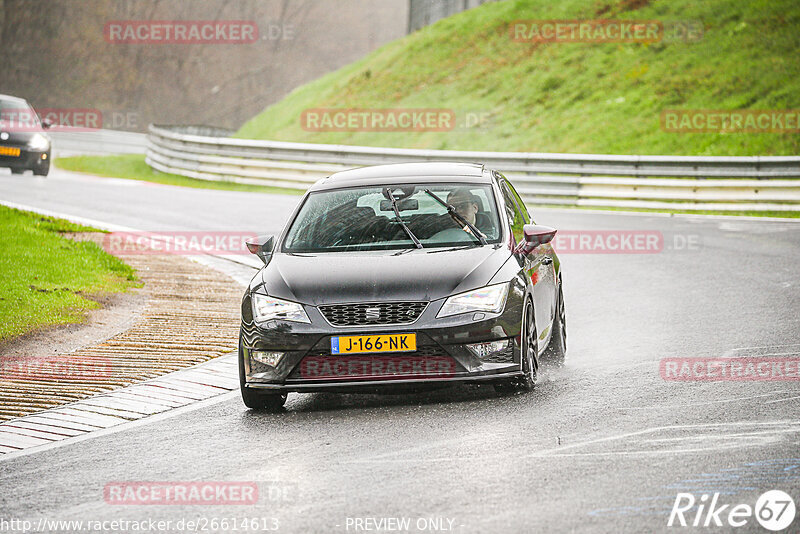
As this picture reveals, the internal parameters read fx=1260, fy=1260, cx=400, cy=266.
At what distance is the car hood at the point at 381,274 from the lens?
27.0 feet

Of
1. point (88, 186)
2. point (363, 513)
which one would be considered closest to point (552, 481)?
point (363, 513)

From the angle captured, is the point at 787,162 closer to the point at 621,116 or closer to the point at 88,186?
the point at 621,116

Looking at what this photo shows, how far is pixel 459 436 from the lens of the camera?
7457mm

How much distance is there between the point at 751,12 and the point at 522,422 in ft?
107

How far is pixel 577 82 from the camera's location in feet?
122

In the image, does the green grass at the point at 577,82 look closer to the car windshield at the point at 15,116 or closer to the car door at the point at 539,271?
the car windshield at the point at 15,116

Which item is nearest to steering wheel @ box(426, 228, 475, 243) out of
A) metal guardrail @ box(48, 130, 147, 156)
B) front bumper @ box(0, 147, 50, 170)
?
front bumper @ box(0, 147, 50, 170)

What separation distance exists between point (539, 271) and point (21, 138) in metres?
21.4

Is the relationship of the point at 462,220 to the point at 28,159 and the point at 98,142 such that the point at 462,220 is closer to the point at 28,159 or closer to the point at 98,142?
the point at 28,159

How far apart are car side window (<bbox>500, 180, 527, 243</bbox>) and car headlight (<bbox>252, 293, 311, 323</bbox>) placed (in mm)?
1851

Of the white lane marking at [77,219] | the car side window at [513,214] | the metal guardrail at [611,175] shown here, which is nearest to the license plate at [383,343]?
the car side window at [513,214]

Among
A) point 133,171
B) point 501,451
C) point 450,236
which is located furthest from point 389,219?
point 133,171

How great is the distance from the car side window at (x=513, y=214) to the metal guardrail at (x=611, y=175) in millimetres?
13679

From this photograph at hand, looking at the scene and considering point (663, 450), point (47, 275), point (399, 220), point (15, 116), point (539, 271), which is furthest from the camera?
point (15, 116)
